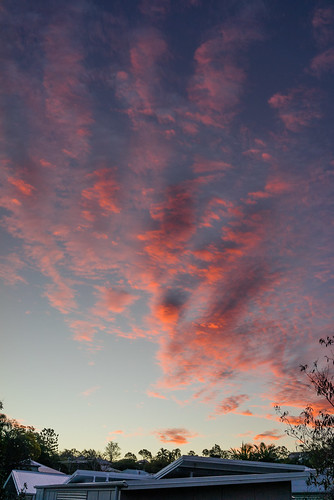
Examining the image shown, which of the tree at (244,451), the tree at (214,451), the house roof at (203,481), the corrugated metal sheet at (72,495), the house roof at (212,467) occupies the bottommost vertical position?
the corrugated metal sheet at (72,495)

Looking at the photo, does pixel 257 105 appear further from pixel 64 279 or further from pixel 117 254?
pixel 64 279

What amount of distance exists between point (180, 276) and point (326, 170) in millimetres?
11602

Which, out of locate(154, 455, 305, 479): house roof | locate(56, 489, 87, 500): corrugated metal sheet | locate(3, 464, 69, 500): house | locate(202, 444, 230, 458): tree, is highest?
locate(202, 444, 230, 458): tree

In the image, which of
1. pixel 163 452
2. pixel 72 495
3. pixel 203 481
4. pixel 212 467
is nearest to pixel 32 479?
pixel 72 495

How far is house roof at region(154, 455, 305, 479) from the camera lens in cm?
1847

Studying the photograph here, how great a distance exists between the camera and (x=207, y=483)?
17.0m

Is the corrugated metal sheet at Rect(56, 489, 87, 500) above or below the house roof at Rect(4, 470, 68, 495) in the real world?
below

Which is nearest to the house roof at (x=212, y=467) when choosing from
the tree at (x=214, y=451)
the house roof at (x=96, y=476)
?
the house roof at (x=96, y=476)

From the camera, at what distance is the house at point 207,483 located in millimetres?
16359

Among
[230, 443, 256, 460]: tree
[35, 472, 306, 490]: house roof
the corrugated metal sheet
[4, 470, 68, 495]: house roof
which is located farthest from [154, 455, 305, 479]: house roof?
[4, 470, 68, 495]: house roof

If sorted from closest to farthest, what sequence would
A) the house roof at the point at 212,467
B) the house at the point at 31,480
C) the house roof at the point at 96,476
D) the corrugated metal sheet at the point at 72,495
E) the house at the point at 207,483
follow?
the house at the point at 207,483
the house roof at the point at 212,467
the corrugated metal sheet at the point at 72,495
the house roof at the point at 96,476
the house at the point at 31,480

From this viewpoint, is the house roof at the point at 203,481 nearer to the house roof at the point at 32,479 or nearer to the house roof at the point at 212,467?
the house roof at the point at 212,467

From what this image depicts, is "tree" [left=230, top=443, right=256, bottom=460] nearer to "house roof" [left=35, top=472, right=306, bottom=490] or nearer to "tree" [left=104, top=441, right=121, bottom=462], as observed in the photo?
"house roof" [left=35, top=472, right=306, bottom=490]

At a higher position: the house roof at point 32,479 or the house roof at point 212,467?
the house roof at point 32,479
